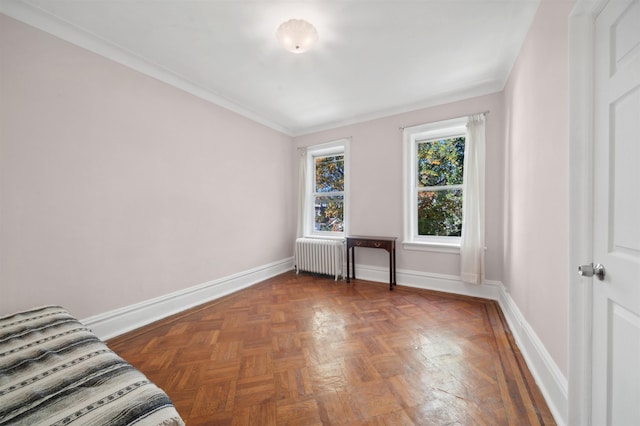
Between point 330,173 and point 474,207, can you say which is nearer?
point 474,207

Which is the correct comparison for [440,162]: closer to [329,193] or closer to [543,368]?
[329,193]

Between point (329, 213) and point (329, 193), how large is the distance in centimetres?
38

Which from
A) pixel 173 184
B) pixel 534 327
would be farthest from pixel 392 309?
pixel 173 184

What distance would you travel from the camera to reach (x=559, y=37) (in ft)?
4.69

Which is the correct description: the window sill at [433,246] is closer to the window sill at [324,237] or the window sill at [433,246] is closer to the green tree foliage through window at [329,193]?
the window sill at [324,237]

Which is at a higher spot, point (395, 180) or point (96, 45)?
point (96, 45)

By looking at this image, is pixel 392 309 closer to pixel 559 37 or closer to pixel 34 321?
pixel 559 37

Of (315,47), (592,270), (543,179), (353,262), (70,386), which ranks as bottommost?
(353,262)

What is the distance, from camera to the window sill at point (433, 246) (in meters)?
3.34

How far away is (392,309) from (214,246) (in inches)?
96.4

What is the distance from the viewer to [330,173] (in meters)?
4.63

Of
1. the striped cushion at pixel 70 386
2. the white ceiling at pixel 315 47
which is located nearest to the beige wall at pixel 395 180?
the white ceiling at pixel 315 47

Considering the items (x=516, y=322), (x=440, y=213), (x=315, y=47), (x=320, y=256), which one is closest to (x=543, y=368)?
(x=516, y=322)

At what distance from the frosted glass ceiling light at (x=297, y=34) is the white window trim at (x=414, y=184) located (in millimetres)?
2174
